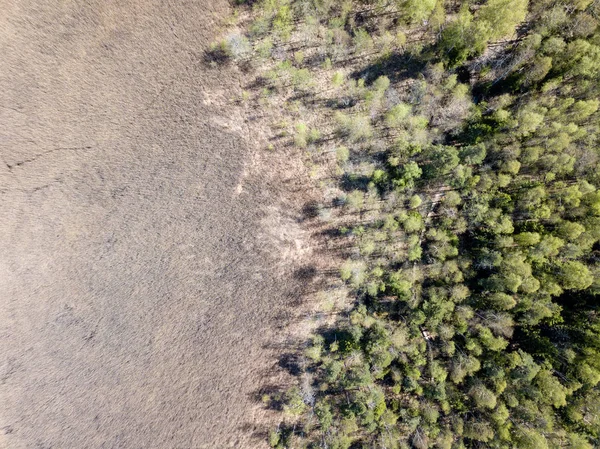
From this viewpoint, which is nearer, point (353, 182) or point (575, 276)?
point (575, 276)

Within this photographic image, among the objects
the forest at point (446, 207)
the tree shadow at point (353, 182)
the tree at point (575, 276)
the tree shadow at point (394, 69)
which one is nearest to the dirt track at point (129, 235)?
the forest at point (446, 207)

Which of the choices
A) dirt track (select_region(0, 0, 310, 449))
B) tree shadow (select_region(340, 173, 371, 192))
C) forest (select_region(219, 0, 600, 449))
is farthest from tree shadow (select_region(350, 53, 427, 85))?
dirt track (select_region(0, 0, 310, 449))

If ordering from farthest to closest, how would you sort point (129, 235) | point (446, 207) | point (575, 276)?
1. point (446, 207)
2. point (129, 235)
3. point (575, 276)

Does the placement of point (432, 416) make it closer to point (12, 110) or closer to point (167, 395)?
point (167, 395)

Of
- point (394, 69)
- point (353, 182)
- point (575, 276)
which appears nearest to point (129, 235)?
point (353, 182)

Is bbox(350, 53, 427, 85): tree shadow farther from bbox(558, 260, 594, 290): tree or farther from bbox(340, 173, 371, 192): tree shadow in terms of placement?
bbox(558, 260, 594, 290): tree

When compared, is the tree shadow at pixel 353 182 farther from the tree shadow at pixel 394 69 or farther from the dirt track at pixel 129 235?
the tree shadow at pixel 394 69

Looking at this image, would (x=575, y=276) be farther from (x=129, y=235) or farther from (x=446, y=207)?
(x=129, y=235)

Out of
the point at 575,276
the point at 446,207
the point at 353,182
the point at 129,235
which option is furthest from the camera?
the point at 353,182
